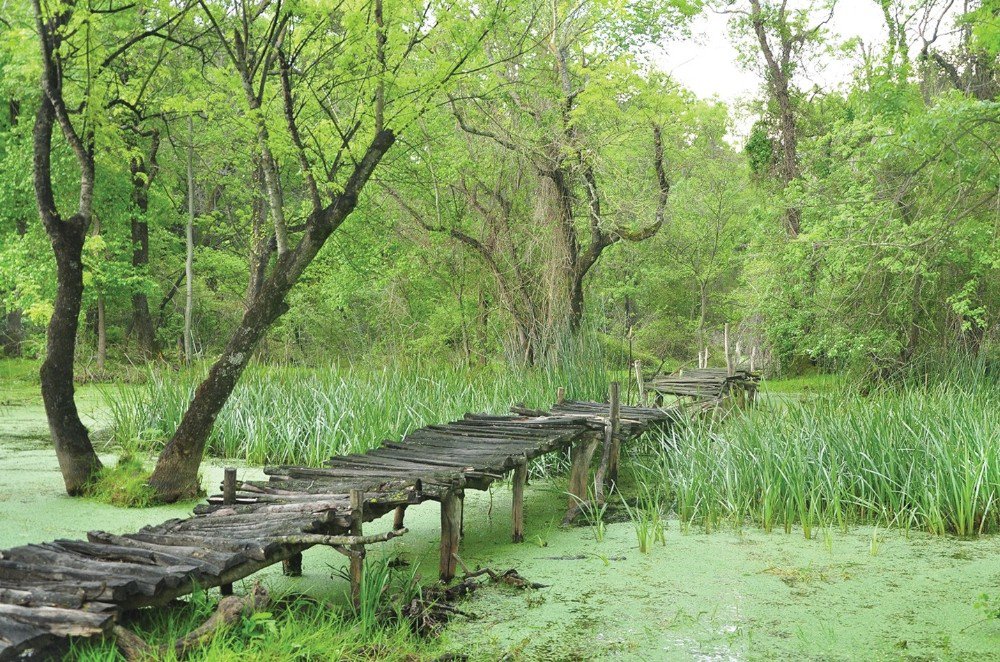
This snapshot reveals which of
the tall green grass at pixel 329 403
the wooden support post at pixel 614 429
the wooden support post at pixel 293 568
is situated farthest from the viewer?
the tall green grass at pixel 329 403

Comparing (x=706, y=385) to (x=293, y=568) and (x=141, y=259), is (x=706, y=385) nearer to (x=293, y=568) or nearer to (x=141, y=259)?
(x=293, y=568)

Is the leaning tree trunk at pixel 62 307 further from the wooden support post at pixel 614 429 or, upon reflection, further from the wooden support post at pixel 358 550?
the wooden support post at pixel 614 429

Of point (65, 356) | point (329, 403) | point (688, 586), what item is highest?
point (65, 356)

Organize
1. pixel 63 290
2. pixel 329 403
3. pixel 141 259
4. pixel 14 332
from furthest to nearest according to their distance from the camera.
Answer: pixel 14 332
pixel 141 259
pixel 329 403
pixel 63 290

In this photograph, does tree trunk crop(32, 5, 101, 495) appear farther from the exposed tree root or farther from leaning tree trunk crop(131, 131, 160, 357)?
leaning tree trunk crop(131, 131, 160, 357)

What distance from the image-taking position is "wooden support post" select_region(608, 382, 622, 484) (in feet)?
20.1

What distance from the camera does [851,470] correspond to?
5.66 m

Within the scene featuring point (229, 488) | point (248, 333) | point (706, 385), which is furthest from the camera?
point (706, 385)

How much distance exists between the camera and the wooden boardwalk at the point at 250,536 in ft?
8.86

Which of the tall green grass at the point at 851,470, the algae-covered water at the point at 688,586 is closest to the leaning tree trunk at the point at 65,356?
the algae-covered water at the point at 688,586

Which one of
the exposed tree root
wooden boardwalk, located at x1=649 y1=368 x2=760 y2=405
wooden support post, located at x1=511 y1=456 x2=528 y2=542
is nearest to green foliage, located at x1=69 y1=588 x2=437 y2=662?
the exposed tree root

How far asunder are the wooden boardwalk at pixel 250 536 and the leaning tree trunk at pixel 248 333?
3.79 feet

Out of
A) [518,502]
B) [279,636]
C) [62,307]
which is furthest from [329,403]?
[279,636]

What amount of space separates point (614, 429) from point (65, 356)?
3.73 meters
